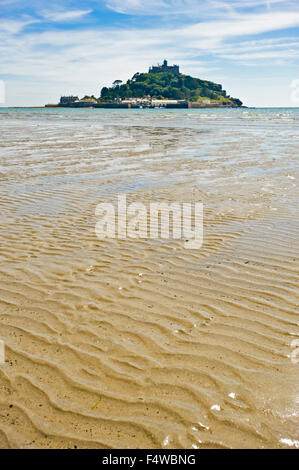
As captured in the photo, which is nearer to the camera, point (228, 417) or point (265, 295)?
point (228, 417)

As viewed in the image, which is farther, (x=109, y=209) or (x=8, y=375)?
(x=109, y=209)

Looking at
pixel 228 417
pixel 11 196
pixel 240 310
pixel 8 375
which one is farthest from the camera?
pixel 11 196

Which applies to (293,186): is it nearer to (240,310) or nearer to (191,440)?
(240,310)

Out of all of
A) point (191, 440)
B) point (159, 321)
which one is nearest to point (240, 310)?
point (159, 321)

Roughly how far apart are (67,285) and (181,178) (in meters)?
8.20

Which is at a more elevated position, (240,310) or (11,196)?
(11,196)

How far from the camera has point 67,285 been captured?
5367 millimetres

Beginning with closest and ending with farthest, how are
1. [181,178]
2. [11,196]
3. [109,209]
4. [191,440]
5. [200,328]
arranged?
[191,440]
[200,328]
[109,209]
[11,196]
[181,178]

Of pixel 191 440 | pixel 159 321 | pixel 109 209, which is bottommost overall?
pixel 191 440

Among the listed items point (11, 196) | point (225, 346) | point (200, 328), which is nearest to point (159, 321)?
point (200, 328)

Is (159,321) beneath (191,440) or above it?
above

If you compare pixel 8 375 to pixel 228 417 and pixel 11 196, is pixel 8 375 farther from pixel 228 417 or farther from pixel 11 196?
pixel 11 196

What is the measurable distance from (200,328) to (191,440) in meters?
1.53

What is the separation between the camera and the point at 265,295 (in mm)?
5047
